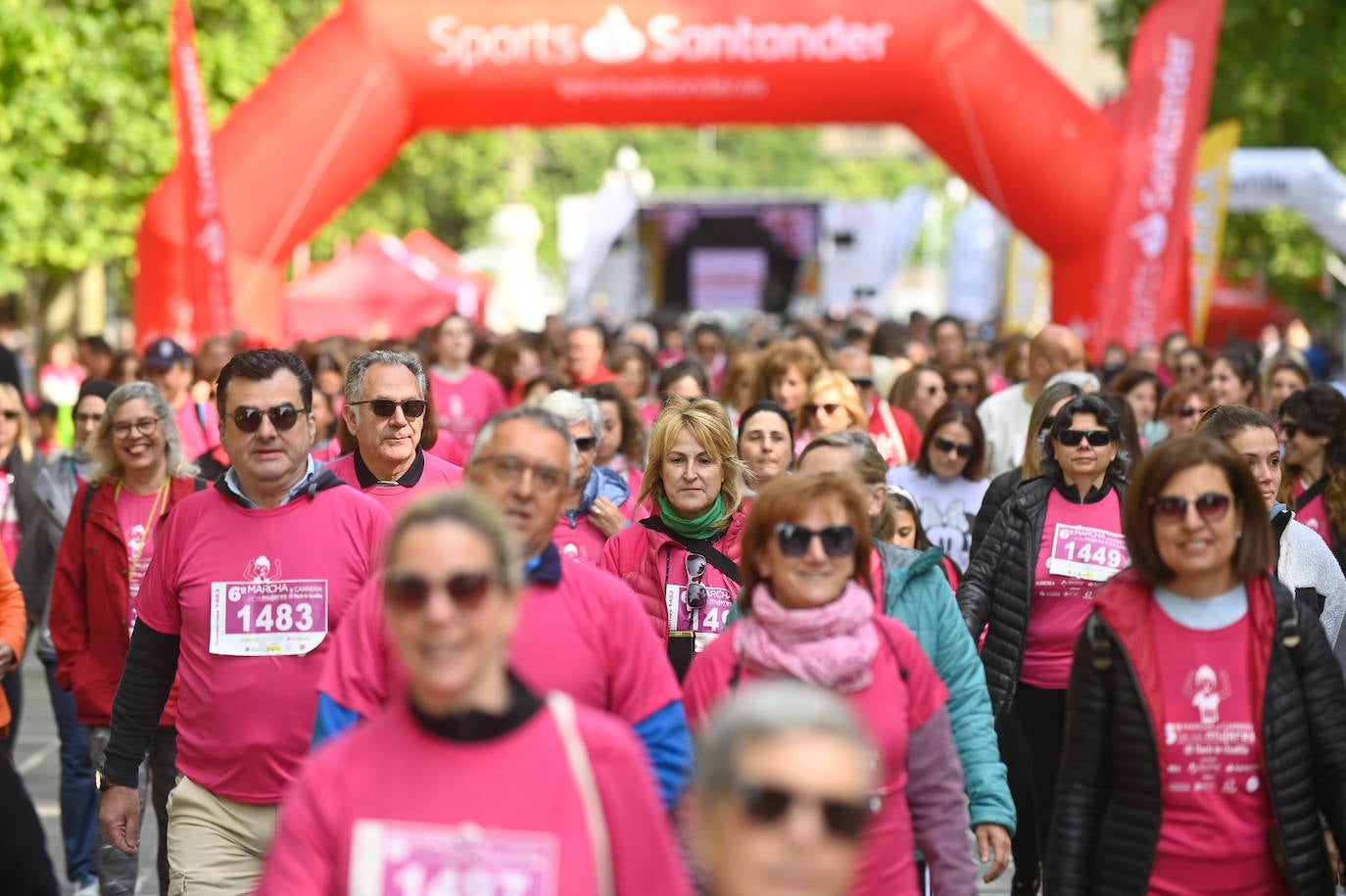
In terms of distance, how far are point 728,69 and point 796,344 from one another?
348 inches

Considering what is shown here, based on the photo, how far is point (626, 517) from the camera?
698cm

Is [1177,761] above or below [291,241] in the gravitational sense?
below

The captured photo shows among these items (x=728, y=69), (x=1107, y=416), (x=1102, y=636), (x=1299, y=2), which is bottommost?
(x=1102, y=636)

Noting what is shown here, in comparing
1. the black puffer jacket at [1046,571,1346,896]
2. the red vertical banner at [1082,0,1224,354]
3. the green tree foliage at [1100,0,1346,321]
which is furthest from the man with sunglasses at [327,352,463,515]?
the green tree foliage at [1100,0,1346,321]

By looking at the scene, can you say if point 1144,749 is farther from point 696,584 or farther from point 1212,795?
point 696,584

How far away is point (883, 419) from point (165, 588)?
4.85 metres

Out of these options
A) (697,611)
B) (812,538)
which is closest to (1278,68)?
(697,611)

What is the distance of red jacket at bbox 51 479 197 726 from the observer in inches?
252

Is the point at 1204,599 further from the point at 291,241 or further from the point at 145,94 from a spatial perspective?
the point at 145,94

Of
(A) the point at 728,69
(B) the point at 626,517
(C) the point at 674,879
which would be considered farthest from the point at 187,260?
(C) the point at 674,879

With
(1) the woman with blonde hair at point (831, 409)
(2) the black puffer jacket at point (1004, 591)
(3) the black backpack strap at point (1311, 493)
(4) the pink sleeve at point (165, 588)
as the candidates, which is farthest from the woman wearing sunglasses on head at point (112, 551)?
(3) the black backpack strap at point (1311, 493)

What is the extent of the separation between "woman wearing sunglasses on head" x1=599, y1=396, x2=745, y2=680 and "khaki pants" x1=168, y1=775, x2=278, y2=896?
1168mm

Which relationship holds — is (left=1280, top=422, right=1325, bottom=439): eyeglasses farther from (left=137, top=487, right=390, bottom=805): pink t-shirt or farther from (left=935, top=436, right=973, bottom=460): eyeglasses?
(left=137, top=487, right=390, bottom=805): pink t-shirt

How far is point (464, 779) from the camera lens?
2.79 metres
